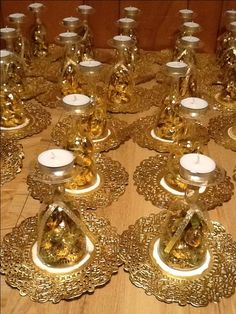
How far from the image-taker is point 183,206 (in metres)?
0.51

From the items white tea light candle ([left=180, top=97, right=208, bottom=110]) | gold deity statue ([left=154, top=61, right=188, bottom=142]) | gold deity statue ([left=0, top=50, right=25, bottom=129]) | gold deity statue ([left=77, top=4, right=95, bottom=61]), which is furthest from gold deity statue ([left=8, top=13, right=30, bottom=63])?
white tea light candle ([left=180, top=97, right=208, bottom=110])

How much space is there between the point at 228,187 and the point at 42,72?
651mm

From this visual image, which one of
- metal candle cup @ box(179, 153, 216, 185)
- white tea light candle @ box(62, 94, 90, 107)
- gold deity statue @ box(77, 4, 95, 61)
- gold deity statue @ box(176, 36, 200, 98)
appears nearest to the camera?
metal candle cup @ box(179, 153, 216, 185)

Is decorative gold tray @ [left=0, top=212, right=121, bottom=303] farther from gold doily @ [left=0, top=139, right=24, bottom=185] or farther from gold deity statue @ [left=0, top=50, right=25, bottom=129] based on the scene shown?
gold deity statue @ [left=0, top=50, right=25, bottom=129]

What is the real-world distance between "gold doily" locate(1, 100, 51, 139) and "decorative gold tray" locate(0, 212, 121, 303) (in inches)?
11.9

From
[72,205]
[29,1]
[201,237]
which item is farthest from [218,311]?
[29,1]

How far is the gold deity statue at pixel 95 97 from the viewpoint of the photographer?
767 mm

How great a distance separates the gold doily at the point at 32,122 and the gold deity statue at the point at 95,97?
0.13 metres

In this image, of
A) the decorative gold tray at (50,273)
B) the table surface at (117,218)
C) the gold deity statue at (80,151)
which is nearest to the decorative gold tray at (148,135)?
the table surface at (117,218)

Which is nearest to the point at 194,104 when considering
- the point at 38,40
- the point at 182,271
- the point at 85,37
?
the point at 182,271

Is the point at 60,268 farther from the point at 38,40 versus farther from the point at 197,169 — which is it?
the point at 38,40

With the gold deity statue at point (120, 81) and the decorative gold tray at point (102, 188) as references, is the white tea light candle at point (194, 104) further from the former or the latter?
the gold deity statue at point (120, 81)

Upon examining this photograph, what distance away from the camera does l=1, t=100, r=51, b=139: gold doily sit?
821 mm

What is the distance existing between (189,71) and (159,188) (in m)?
0.31
